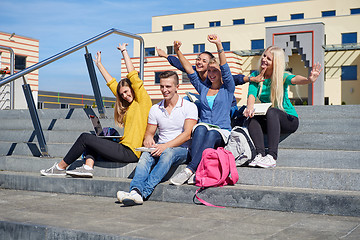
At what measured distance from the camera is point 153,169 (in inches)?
185

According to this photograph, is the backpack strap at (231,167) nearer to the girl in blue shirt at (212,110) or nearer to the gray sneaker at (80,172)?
the girl in blue shirt at (212,110)

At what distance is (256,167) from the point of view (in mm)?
4656

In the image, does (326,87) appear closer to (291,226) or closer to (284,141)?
(284,141)

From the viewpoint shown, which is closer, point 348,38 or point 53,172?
point 53,172

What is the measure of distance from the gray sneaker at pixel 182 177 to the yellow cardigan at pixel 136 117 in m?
0.88

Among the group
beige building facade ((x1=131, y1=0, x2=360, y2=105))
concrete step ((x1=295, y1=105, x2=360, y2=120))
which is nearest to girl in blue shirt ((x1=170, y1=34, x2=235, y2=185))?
concrete step ((x1=295, y1=105, x2=360, y2=120))

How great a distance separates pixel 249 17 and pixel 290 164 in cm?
3697

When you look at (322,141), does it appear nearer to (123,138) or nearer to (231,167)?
(231,167)

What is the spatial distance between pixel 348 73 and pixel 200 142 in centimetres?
2605

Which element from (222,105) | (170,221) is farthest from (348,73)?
(170,221)

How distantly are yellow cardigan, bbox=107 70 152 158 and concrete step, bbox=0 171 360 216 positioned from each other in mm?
500

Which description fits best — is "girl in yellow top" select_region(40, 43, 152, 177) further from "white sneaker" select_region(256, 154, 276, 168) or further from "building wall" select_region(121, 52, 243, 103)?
"building wall" select_region(121, 52, 243, 103)

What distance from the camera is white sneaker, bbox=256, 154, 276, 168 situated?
15.1 ft

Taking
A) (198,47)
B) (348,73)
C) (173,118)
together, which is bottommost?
(173,118)
